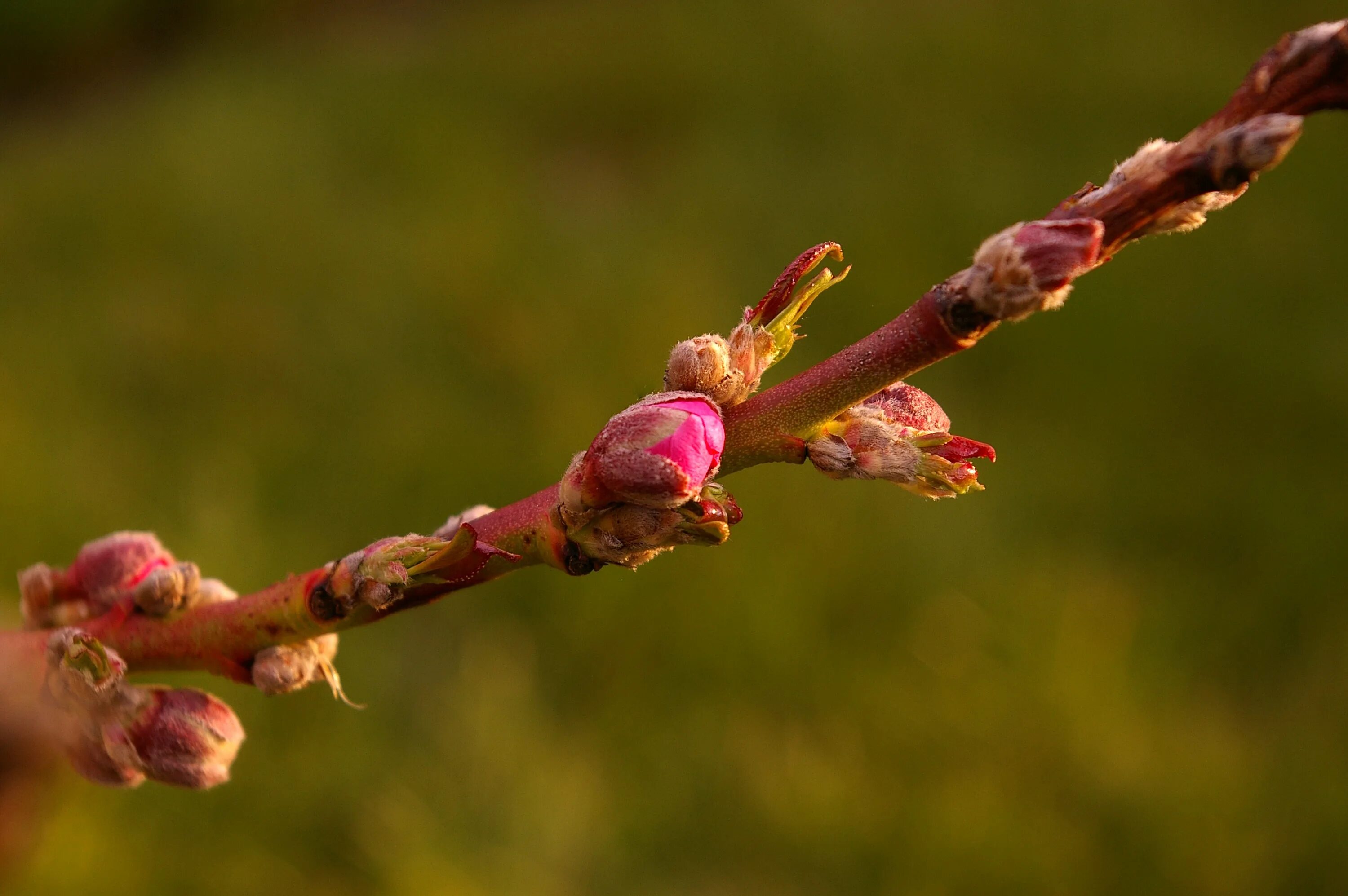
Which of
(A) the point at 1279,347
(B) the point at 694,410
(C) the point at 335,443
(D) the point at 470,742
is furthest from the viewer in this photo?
(A) the point at 1279,347

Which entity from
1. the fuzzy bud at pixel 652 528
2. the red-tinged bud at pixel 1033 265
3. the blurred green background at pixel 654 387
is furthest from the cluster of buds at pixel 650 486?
the blurred green background at pixel 654 387

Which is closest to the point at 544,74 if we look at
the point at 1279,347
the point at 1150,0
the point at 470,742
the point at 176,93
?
the point at 176,93

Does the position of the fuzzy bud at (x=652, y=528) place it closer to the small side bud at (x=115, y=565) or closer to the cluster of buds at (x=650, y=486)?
the cluster of buds at (x=650, y=486)

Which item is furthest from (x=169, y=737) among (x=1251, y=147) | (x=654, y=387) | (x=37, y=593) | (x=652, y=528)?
(x=654, y=387)

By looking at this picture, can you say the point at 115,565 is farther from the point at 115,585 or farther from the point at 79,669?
the point at 79,669

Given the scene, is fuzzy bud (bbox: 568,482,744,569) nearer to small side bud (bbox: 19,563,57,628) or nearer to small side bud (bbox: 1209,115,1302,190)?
small side bud (bbox: 1209,115,1302,190)

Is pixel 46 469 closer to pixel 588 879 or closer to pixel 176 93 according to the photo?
pixel 588 879
